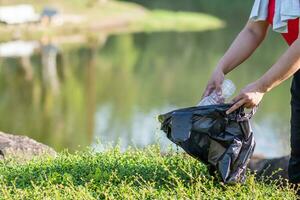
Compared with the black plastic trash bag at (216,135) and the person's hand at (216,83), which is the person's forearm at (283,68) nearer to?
the black plastic trash bag at (216,135)

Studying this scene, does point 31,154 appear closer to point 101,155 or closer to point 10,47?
point 101,155

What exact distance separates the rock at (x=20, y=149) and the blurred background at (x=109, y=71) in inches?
19.8

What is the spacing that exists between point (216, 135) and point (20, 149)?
196 centimetres

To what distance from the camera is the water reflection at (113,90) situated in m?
13.5

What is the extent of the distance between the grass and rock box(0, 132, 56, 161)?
395mm

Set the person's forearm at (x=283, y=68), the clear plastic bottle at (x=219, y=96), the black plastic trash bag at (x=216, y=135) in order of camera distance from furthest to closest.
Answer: the clear plastic bottle at (x=219, y=96) < the black plastic trash bag at (x=216, y=135) < the person's forearm at (x=283, y=68)

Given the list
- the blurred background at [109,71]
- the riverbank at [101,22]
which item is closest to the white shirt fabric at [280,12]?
the blurred background at [109,71]

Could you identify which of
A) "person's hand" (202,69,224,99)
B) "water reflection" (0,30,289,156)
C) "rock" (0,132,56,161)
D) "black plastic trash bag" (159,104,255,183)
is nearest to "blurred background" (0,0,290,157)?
"water reflection" (0,30,289,156)

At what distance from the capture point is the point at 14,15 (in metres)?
27.6

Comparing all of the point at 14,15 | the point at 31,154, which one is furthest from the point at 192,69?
the point at 31,154

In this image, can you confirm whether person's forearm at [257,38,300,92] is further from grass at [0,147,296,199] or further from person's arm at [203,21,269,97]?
grass at [0,147,296,199]

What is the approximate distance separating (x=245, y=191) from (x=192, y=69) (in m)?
18.3

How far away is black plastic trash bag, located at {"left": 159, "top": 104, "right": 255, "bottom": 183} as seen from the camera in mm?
3852

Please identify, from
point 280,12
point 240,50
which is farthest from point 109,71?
point 280,12
